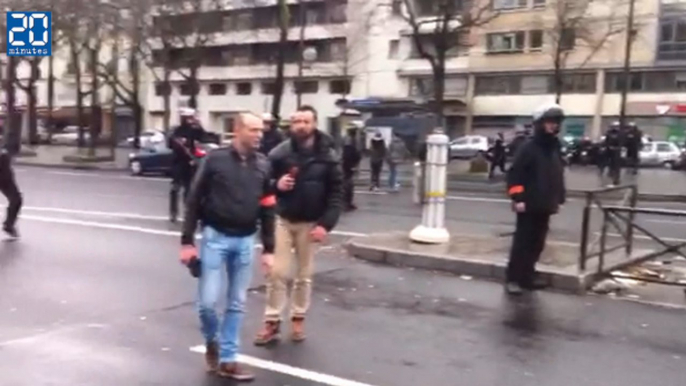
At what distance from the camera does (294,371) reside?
5.88 m

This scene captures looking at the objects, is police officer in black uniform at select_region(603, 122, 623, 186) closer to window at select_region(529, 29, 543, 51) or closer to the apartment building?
the apartment building

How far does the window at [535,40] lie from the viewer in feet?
172

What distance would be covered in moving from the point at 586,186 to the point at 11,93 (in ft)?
92.9

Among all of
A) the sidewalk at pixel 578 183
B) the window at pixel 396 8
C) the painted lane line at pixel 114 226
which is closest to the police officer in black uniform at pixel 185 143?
the painted lane line at pixel 114 226

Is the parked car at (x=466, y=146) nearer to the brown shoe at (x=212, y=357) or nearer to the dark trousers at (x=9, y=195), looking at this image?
the dark trousers at (x=9, y=195)

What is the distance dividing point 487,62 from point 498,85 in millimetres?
1666

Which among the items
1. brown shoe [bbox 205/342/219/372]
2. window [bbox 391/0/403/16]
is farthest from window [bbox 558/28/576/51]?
brown shoe [bbox 205/342/219/372]

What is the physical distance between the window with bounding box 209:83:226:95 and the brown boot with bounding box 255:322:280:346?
67.0 meters

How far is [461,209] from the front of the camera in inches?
743

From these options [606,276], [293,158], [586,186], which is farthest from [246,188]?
[586,186]

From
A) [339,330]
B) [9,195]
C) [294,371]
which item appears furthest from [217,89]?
[294,371]

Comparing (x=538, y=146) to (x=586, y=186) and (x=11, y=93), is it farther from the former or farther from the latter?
(x=11, y=93)

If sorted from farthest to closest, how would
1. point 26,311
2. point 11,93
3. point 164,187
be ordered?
point 11,93 < point 164,187 < point 26,311

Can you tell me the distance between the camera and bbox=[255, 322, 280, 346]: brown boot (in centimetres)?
651
